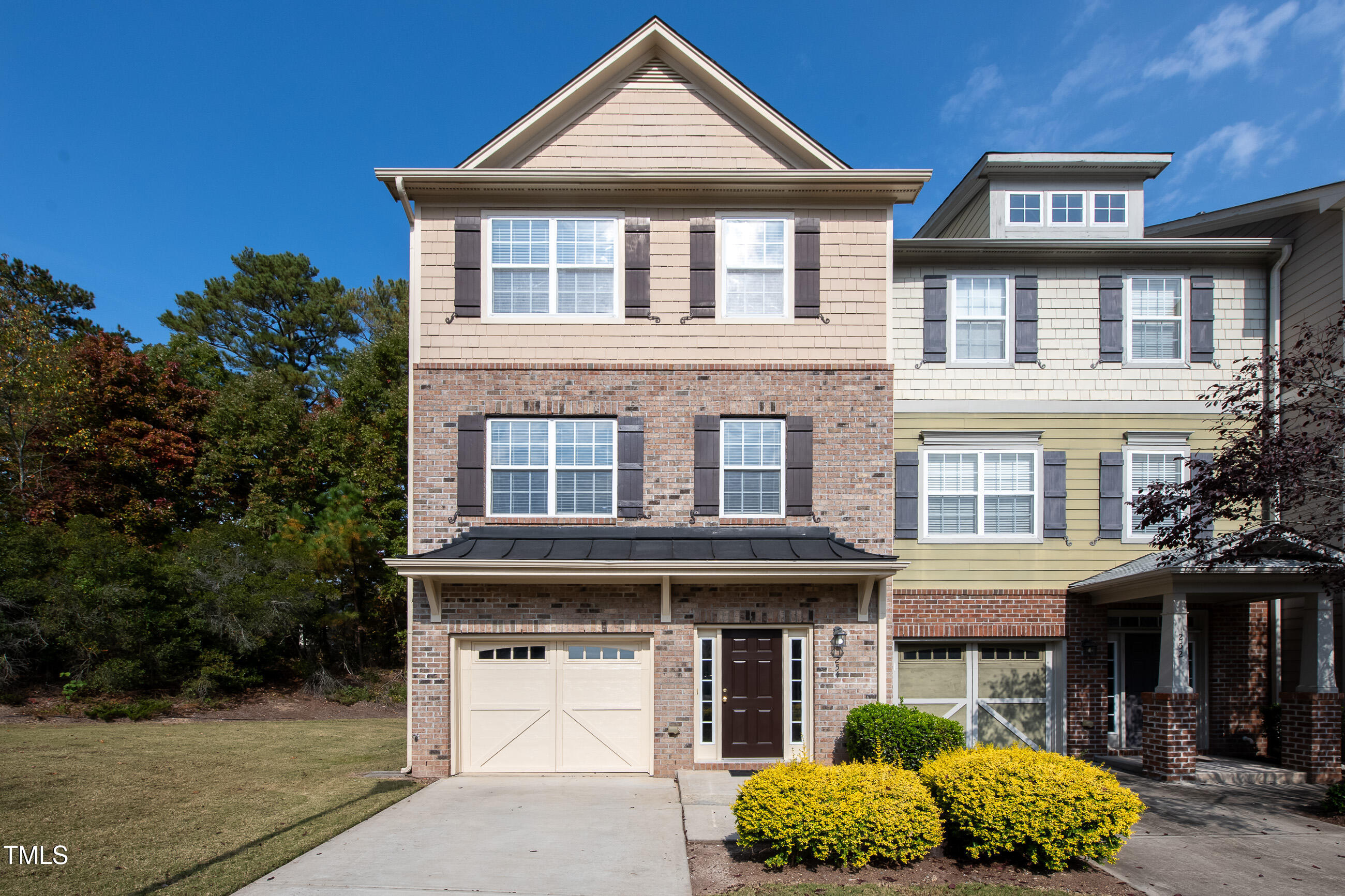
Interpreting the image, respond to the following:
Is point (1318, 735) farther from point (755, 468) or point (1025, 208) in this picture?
point (1025, 208)

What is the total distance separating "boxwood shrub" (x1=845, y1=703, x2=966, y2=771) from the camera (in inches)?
367

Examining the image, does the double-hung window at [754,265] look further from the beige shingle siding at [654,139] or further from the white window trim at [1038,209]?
the white window trim at [1038,209]

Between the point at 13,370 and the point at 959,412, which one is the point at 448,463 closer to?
the point at 959,412

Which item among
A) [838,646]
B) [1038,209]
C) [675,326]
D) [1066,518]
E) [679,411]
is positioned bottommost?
[838,646]

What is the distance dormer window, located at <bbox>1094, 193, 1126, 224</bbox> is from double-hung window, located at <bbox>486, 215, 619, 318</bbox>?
9105 millimetres

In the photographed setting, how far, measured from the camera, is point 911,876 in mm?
6559

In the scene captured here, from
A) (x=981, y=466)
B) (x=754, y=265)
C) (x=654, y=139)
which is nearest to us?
(x=754, y=265)

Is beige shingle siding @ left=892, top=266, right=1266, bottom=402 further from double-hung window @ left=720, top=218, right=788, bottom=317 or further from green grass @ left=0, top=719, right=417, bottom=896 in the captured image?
green grass @ left=0, top=719, right=417, bottom=896

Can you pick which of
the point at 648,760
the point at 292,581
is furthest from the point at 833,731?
the point at 292,581

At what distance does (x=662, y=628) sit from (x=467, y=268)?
6035 mm

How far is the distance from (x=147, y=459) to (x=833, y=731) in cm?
2220

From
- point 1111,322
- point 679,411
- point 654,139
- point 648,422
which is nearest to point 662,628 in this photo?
point 648,422

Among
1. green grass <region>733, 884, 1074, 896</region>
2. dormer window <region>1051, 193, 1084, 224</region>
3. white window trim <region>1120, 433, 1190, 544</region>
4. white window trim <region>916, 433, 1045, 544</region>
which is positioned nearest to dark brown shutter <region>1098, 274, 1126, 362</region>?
white window trim <region>1120, 433, 1190, 544</region>

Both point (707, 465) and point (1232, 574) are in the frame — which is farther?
point (707, 465)
